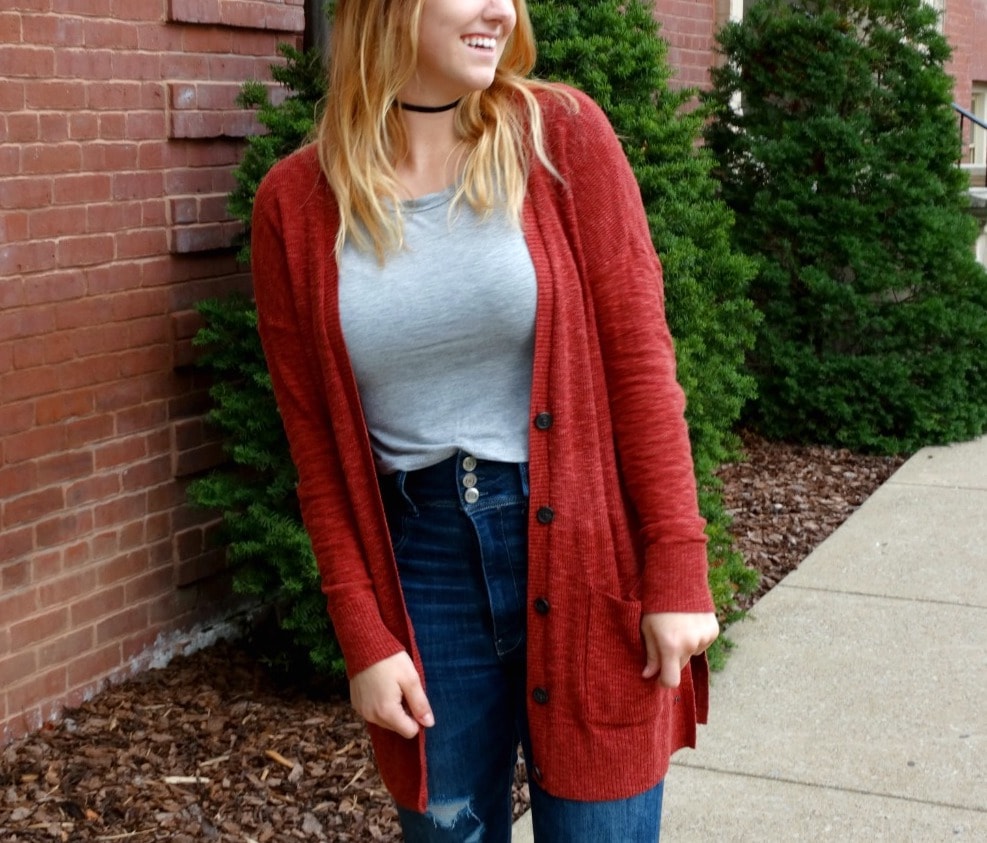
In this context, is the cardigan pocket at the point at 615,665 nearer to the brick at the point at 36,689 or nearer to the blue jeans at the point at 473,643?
the blue jeans at the point at 473,643

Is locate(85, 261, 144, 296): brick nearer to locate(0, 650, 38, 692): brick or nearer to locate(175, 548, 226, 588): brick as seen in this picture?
locate(175, 548, 226, 588): brick

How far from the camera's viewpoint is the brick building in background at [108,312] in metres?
3.92

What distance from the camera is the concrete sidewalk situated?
3.70 m

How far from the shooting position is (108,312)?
4.20 meters

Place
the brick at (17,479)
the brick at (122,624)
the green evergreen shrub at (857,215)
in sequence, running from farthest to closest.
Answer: the green evergreen shrub at (857,215) → the brick at (122,624) → the brick at (17,479)

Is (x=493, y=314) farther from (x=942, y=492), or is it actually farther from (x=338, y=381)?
(x=942, y=492)

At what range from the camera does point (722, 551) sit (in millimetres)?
4664

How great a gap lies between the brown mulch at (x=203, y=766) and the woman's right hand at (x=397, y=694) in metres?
1.61

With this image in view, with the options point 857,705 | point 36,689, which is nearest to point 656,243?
point 857,705

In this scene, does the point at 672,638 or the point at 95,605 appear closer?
the point at 672,638

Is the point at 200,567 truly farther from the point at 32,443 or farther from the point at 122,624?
the point at 32,443

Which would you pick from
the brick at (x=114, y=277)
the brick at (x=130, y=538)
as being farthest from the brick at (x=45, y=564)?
the brick at (x=114, y=277)

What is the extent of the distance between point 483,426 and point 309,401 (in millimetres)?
278

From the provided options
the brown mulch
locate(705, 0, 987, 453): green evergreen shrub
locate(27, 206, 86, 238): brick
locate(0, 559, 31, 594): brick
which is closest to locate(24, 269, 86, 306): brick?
locate(27, 206, 86, 238): brick
